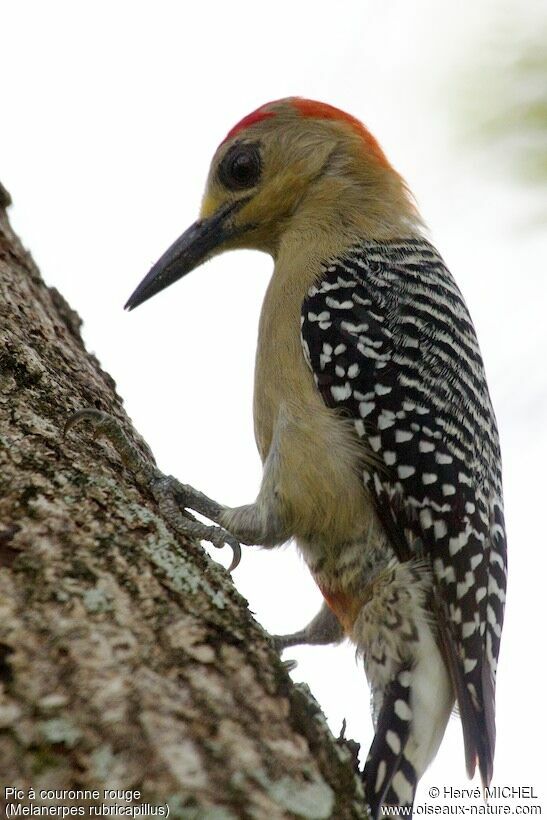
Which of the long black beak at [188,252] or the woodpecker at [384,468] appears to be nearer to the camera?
the woodpecker at [384,468]

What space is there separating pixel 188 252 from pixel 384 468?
1778mm

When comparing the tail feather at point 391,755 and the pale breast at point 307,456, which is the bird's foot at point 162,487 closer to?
the pale breast at point 307,456

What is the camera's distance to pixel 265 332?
418 centimetres

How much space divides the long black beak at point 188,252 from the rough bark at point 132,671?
209 cm

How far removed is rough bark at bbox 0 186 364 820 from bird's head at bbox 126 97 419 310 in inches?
89.7

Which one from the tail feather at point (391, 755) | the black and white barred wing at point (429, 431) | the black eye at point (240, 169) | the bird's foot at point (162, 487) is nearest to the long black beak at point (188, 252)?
the black eye at point (240, 169)

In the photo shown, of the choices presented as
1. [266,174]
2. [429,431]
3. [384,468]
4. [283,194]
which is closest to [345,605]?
[384,468]

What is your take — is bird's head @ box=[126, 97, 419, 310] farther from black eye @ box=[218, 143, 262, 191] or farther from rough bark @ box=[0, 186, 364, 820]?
rough bark @ box=[0, 186, 364, 820]

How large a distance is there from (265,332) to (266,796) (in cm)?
263

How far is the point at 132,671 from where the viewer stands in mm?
1970

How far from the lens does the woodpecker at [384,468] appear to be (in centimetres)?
329

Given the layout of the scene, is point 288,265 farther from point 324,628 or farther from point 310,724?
point 310,724

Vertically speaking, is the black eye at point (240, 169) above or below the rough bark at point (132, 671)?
above

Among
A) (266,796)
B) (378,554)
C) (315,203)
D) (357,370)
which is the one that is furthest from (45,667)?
(315,203)
